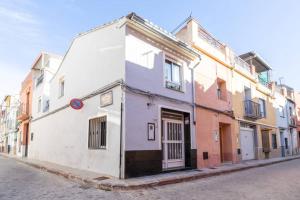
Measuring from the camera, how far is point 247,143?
15859 mm

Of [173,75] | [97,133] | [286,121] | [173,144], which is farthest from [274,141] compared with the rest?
[97,133]

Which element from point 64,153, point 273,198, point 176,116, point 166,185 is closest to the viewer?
point 273,198

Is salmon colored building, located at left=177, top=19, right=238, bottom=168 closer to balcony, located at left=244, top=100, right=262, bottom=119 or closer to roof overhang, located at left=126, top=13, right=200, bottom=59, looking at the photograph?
roof overhang, located at left=126, top=13, right=200, bottom=59

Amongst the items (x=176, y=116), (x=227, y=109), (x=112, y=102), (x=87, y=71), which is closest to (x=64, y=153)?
(x=87, y=71)

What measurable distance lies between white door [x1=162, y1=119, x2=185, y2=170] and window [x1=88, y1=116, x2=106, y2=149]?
2.47 metres

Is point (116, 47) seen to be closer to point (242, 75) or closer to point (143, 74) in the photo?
point (143, 74)

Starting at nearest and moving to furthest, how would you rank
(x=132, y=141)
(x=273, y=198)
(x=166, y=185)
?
(x=273, y=198), (x=166, y=185), (x=132, y=141)

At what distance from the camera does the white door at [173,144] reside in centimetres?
971

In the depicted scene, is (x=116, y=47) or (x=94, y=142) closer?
(x=116, y=47)

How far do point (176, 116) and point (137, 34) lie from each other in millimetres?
3999

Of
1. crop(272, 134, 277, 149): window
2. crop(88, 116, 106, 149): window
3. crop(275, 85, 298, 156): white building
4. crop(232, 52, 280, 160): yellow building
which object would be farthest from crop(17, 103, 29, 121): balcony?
crop(275, 85, 298, 156): white building

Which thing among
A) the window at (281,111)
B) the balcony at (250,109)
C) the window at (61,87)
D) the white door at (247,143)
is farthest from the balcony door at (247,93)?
the window at (61,87)

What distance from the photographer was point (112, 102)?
851 cm

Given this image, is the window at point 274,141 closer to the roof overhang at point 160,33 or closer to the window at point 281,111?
the window at point 281,111
